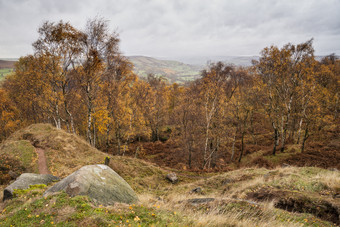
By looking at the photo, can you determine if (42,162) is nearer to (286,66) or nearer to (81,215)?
(81,215)

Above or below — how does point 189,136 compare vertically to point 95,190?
below

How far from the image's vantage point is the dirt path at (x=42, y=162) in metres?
15.2

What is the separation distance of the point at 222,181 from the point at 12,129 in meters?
47.8

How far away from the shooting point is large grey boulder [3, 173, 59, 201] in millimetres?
9289

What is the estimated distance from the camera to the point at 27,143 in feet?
59.6

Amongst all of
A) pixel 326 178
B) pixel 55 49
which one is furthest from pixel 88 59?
pixel 326 178

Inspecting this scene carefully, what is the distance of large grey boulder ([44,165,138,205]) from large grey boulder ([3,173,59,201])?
2971mm

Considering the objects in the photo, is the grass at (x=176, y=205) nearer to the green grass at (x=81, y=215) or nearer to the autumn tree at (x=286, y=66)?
the green grass at (x=81, y=215)

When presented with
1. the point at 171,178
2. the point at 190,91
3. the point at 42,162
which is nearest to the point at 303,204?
the point at 171,178

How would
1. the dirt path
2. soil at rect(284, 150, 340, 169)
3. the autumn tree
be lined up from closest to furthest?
1. the dirt path
2. soil at rect(284, 150, 340, 169)
3. the autumn tree

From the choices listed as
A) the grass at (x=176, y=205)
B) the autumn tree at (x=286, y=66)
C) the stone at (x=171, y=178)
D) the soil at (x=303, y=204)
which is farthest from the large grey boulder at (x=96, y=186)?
the autumn tree at (x=286, y=66)

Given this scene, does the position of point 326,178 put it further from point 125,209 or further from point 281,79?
point 281,79

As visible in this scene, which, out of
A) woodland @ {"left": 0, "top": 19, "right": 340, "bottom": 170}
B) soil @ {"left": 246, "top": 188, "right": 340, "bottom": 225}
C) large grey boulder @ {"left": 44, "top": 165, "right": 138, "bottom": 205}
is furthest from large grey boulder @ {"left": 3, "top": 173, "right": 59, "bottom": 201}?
soil @ {"left": 246, "top": 188, "right": 340, "bottom": 225}

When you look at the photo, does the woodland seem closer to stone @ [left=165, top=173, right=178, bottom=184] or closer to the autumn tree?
the autumn tree
